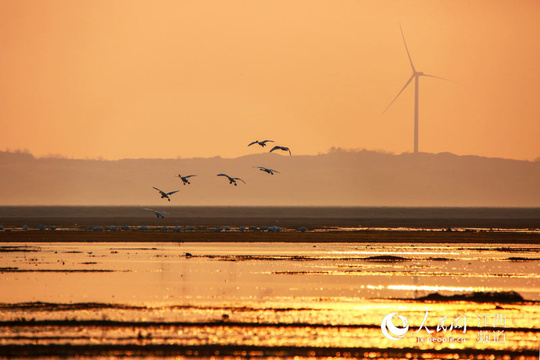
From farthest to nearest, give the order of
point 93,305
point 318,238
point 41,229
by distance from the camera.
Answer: point 41,229 < point 318,238 < point 93,305

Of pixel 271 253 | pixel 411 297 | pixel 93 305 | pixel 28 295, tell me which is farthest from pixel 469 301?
pixel 271 253

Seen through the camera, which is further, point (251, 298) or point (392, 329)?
point (251, 298)

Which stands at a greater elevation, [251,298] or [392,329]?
[251,298]

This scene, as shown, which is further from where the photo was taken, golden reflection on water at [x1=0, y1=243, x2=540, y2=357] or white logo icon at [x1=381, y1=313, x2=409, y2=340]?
white logo icon at [x1=381, y1=313, x2=409, y2=340]

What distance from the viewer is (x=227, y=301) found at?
158 ft

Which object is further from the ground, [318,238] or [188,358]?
[318,238]

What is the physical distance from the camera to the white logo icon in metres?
37.4

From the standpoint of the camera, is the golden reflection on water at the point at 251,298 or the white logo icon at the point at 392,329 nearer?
the golden reflection on water at the point at 251,298

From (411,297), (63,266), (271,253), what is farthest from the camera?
(271,253)

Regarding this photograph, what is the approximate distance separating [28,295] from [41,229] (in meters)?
91.2

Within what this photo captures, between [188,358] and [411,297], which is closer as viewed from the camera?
[188,358]

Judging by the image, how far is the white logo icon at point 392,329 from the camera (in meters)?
37.4

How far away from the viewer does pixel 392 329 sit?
38531 mm

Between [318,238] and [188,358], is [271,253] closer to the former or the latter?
[318,238]
